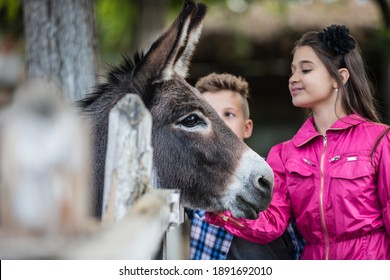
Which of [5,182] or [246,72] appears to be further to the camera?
[246,72]

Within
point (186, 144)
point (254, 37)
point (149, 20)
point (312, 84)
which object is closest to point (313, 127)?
point (312, 84)

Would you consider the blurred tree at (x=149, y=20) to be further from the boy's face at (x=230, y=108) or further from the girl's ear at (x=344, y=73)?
the girl's ear at (x=344, y=73)

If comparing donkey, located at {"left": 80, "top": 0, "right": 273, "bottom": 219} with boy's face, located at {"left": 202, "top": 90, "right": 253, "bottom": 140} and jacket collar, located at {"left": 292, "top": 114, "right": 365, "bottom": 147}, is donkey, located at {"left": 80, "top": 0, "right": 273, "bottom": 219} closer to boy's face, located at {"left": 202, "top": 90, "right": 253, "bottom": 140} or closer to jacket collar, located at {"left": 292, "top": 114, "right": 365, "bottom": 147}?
jacket collar, located at {"left": 292, "top": 114, "right": 365, "bottom": 147}

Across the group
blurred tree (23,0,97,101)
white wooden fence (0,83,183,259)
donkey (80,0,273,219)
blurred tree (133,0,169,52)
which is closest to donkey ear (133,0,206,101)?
donkey (80,0,273,219)

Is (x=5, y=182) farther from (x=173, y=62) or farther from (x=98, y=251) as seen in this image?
(x=173, y=62)

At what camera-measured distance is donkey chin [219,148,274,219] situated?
211 centimetres

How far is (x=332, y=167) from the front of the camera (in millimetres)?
2156

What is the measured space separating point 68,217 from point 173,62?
4.33 ft

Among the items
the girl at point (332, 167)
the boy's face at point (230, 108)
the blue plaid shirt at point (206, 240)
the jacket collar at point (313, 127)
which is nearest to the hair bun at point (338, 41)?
the girl at point (332, 167)

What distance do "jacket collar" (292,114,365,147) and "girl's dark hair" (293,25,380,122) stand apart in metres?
0.07

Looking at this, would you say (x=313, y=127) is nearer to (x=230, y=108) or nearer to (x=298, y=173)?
(x=298, y=173)
